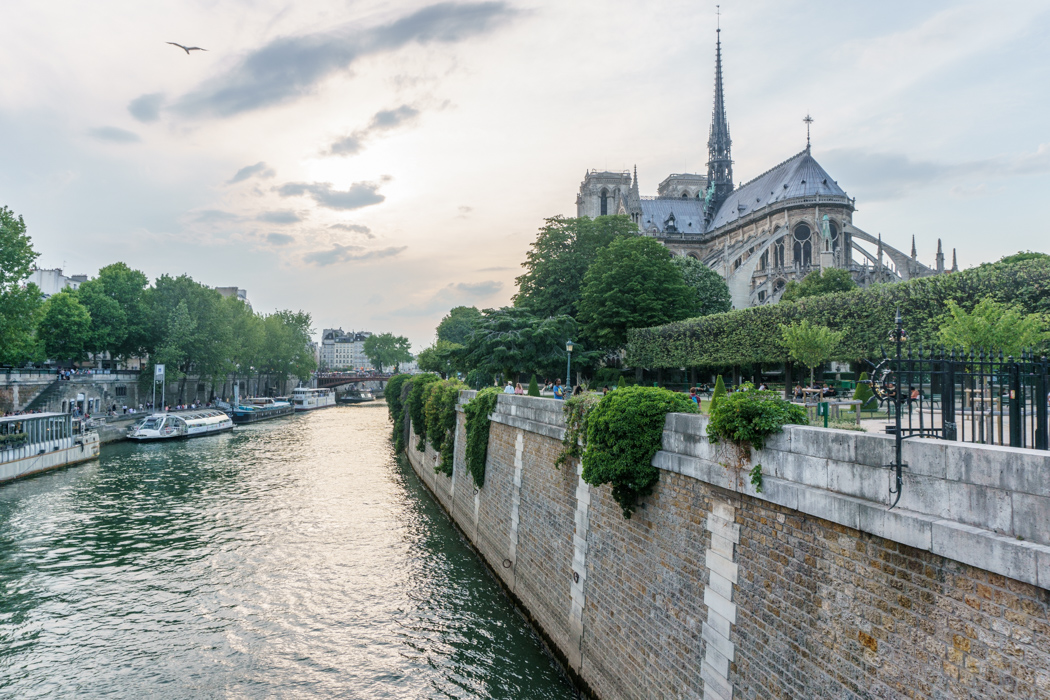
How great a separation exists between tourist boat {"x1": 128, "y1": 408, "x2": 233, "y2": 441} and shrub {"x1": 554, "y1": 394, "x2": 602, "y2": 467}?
4455 cm

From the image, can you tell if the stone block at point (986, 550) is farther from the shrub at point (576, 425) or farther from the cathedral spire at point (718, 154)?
the cathedral spire at point (718, 154)

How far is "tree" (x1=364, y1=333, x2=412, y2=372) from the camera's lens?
176125mm

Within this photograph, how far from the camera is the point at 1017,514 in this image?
Result: 16.4ft

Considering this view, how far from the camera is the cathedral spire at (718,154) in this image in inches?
4129

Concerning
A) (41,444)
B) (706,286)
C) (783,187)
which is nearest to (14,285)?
(41,444)

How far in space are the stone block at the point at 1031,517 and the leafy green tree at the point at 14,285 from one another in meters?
46.6

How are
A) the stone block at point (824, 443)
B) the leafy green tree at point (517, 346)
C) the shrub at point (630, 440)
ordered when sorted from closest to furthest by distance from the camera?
the stone block at point (824, 443)
the shrub at point (630, 440)
the leafy green tree at point (517, 346)

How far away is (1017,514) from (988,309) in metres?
14.5

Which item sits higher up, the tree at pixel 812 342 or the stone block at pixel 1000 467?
the tree at pixel 812 342

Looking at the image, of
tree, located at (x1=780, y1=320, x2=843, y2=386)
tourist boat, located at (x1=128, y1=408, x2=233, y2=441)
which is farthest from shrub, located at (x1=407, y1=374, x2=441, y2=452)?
tourist boat, located at (x1=128, y1=408, x2=233, y2=441)

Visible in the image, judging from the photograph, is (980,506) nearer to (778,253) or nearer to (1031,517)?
(1031,517)

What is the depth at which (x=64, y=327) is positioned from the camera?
175 feet

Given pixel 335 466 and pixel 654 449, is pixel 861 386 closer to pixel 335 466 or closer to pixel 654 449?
pixel 654 449

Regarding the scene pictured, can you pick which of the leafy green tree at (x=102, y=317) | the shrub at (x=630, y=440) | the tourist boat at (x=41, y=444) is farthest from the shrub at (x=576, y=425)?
the leafy green tree at (x=102, y=317)
